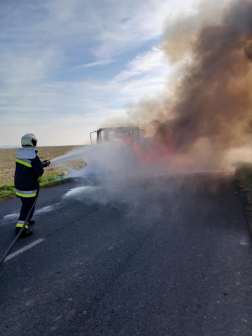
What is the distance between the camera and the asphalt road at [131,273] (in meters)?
2.47

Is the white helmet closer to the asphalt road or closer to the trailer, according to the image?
the asphalt road

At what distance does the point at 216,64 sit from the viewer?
13.9m

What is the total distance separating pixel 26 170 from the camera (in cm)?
482

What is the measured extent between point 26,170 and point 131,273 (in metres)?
2.68

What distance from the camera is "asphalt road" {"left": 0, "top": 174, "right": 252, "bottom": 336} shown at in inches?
97.1

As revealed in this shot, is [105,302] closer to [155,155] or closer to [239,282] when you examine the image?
[239,282]

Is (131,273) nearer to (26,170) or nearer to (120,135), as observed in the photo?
(26,170)

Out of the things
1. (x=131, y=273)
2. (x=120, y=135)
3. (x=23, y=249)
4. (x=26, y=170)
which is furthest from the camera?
(x=120, y=135)

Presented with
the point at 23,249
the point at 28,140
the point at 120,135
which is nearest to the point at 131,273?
the point at 23,249

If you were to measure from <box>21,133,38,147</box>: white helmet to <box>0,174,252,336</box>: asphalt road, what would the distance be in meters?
1.65

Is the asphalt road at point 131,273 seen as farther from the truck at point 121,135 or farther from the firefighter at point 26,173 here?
the truck at point 121,135

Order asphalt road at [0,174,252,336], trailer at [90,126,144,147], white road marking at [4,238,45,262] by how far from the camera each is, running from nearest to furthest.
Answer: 1. asphalt road at [0,174,252,336]
2. white road marking at [4,238,45,262]
3. trailer at [90,126,144,147]

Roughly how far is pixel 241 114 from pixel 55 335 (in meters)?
14.8

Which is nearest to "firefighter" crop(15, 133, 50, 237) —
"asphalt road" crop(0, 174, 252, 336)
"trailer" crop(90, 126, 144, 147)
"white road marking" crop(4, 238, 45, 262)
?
"white road marking" crop(4, 238, 45, 262)
